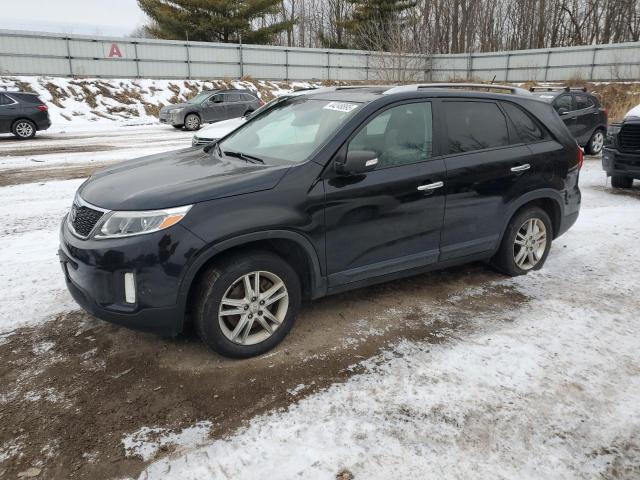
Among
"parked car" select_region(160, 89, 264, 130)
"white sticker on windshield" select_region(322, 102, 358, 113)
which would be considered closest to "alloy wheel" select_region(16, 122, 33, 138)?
"parked car" select_region(160, 89, 264, 130)

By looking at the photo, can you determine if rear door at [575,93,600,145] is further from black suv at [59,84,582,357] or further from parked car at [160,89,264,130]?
parked car at [160,89,264,130]

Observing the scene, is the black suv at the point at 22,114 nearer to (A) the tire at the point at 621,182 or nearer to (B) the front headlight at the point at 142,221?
(B) the front headlight at the point at 142,221

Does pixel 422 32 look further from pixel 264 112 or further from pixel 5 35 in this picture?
pixel 264 112

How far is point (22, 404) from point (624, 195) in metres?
8.84

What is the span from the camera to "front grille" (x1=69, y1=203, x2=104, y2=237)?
123 inches

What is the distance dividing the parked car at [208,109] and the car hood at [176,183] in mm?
16127

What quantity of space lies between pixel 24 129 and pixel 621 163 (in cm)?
1659

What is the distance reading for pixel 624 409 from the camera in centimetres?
283

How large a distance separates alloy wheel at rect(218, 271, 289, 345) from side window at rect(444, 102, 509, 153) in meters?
1.90

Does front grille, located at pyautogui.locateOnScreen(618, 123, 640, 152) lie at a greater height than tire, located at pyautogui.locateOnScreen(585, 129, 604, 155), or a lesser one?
greater

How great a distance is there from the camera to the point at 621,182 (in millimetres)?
8672

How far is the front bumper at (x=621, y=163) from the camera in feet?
26.0

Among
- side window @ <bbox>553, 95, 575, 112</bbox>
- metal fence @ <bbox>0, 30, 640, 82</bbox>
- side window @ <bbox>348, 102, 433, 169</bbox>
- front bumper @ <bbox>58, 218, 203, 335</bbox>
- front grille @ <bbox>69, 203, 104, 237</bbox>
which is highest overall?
metal fence @ <bbox>0, 30, 640, 82</bbox>

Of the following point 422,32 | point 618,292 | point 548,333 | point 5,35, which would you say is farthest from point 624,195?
point 5,35
